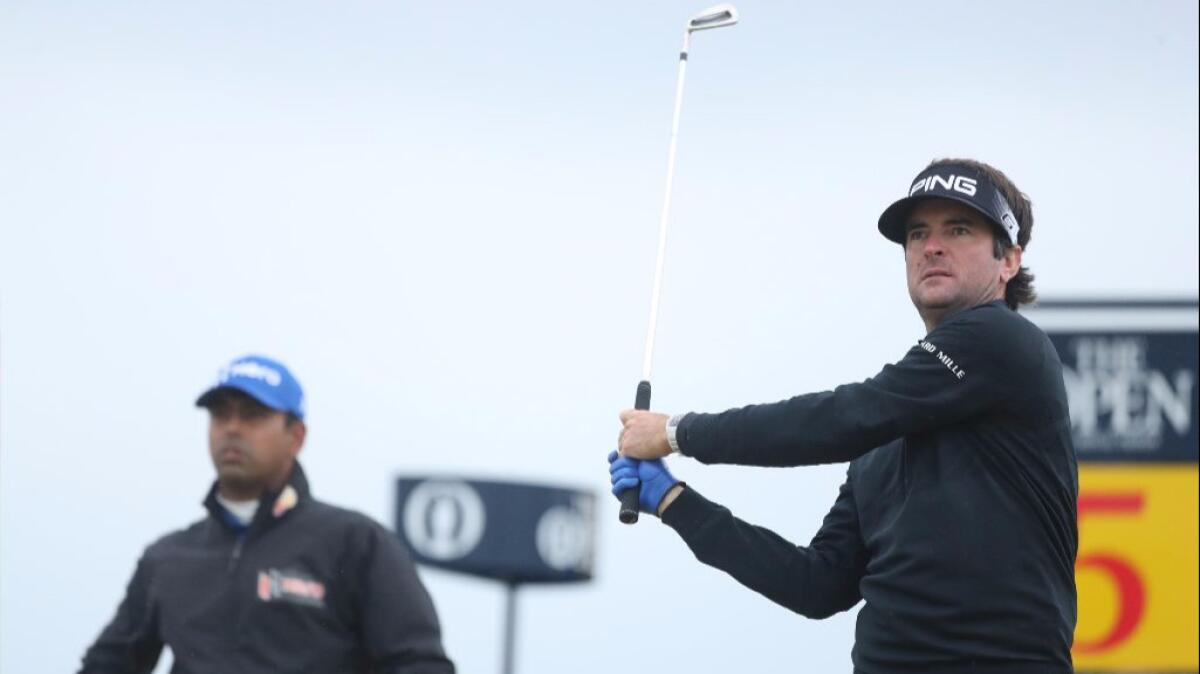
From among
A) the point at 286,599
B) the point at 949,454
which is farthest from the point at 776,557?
the point at 286,599

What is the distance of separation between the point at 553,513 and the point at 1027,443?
6.59 ft

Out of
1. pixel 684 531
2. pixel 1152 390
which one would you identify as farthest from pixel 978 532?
pixel 1152 390

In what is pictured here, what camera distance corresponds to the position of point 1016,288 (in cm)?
416

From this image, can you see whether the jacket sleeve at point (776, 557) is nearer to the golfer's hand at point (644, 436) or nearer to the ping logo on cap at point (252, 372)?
the golfer's hand at point (644, 436)

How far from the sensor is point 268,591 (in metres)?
4.75

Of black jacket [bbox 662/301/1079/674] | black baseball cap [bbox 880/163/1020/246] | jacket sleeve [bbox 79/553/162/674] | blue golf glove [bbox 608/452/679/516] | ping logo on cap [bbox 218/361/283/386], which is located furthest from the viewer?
ping logo on cap [bbox 218/361/283/386]

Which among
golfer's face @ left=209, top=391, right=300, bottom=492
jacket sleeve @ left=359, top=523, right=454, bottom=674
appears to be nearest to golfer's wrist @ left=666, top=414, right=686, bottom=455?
jacket sleeve @ left=359, top=523, right=454, bottom=674

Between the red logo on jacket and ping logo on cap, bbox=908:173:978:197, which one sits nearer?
ping logo on cap, bbox=908:173:978:197

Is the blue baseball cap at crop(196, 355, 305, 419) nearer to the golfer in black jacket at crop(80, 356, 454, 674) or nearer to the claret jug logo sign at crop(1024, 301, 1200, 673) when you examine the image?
the golfer in black jacket at crop(80, 356, 454, 674)

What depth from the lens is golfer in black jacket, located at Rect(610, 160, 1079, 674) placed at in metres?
3.61

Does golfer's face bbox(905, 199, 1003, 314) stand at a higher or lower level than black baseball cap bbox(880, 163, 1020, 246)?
lower

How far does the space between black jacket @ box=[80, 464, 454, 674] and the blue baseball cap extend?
0.79 feet

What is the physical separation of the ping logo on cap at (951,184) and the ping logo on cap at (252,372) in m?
1.86

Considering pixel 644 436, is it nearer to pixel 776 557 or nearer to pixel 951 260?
pixel 776 557
